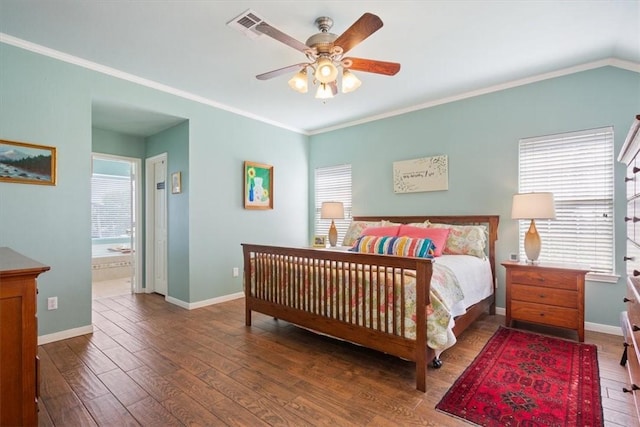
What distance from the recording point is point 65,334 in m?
2.89

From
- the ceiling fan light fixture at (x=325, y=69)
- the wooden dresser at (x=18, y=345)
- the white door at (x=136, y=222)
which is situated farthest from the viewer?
the white door at (x=136, y=222)

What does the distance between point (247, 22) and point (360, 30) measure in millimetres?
942

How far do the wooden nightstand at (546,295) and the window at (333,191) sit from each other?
2.54 m

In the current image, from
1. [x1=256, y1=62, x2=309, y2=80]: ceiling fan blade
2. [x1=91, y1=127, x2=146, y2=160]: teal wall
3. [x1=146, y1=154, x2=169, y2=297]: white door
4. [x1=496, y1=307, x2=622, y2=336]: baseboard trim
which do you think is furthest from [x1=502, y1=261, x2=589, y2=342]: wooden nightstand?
[x1=91, y1=127, x2=146, y2=160]: teal wall

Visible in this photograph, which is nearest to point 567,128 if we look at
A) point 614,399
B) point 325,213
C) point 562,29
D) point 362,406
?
point 562,29

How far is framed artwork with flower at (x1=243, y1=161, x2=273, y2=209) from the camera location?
446 cm

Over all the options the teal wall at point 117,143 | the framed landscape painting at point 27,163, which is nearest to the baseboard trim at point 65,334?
the framed landscape painting at point 27,163

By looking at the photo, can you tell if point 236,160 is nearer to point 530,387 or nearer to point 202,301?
point 202,301

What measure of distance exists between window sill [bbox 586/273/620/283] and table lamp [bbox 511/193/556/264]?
502 millimetres

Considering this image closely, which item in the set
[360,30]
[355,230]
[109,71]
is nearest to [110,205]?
[109,71]

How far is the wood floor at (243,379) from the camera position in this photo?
1.75 m

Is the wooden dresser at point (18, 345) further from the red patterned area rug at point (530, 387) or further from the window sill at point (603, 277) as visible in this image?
the window sill at point (603, 277)

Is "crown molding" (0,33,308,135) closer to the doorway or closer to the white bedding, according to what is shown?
the doorway

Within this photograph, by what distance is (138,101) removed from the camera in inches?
134
